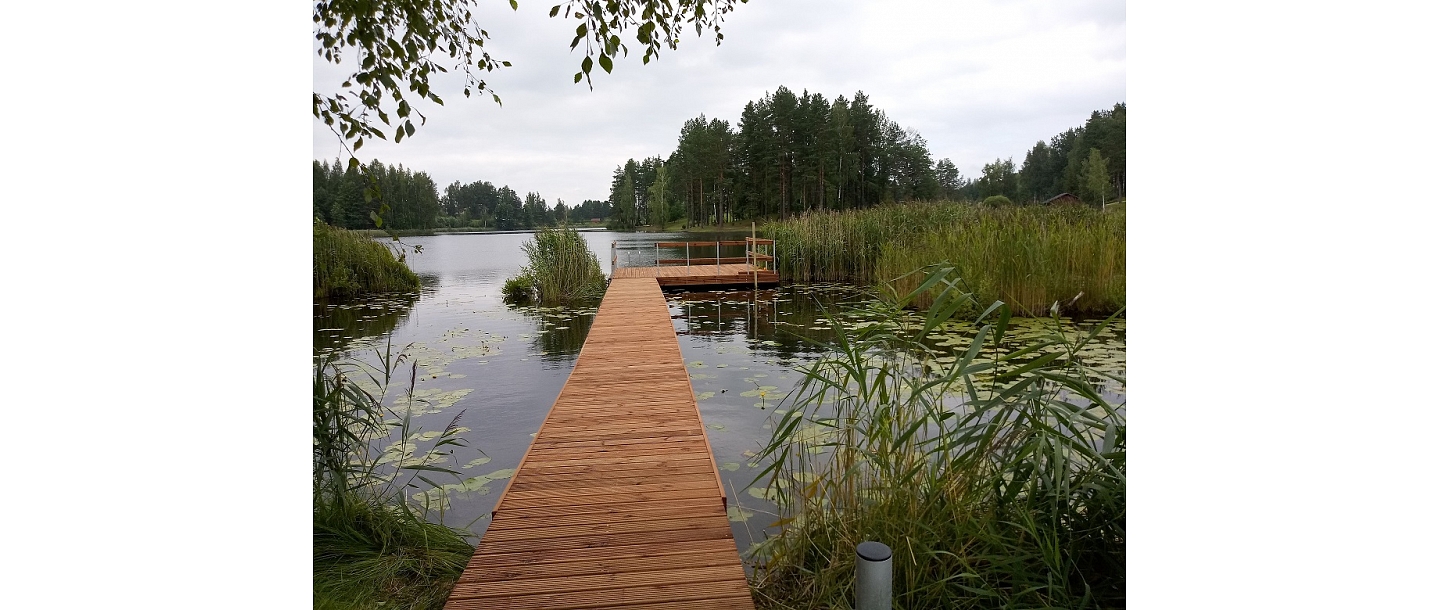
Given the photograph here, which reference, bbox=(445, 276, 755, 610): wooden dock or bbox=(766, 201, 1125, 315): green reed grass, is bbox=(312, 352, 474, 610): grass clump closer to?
bbox=(445, 276, 755, 610): wooden dock

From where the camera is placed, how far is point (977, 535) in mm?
1443

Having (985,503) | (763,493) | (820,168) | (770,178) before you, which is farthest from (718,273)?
(985,503)

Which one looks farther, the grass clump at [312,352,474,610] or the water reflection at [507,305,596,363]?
the water reflection at [507,305,596,363]

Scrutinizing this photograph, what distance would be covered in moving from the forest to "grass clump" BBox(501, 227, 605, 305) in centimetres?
402

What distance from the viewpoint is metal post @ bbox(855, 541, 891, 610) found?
1.17 meters

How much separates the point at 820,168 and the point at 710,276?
6.64 m

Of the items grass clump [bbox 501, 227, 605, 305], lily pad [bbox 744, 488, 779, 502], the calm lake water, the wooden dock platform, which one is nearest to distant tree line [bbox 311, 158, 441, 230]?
the calm lake water

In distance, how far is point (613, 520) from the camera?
6.18ft

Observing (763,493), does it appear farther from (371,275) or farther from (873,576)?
(371,275)
